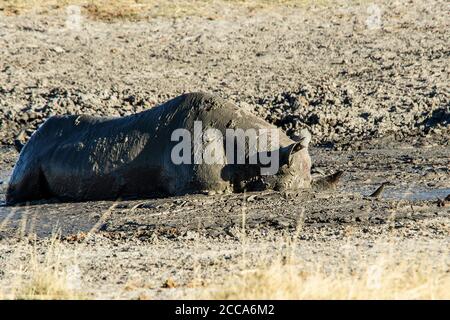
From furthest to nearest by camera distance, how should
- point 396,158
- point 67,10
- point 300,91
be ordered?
point 67,10, point 300,91, point 396,158

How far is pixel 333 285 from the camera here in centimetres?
793

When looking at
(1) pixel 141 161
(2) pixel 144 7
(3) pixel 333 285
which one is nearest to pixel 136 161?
(1) pixel 141 161

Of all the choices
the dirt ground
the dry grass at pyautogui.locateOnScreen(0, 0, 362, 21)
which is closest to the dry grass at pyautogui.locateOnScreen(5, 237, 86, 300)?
→ the dirt ground

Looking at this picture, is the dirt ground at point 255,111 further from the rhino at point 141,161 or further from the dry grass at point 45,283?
the rhino at point 141,161

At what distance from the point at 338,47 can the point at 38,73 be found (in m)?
5.36

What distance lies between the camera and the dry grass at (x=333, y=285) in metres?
7.80

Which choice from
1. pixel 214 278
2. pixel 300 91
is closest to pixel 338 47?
pixel 300 91

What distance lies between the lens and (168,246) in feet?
35.2

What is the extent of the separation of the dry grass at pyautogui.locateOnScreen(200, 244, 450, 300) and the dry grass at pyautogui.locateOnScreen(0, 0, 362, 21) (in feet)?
52.6

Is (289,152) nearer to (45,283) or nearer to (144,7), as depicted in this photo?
(45,283)

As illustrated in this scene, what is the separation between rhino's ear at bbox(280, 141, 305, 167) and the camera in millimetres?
12930

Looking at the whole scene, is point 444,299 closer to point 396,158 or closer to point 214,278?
point 214,278

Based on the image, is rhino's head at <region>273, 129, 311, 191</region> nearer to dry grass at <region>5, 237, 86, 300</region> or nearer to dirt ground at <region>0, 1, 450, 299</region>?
dirt ground at <region>0, 1, 450, 299</region>

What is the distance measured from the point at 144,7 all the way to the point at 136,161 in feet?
38.4
